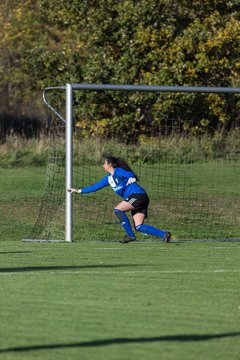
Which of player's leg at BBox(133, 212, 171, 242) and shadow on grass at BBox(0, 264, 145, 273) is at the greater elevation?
shadow on grass at BBox(0, 264, 145, 273)

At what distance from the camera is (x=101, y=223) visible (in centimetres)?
2331

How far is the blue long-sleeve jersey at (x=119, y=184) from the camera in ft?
62.1

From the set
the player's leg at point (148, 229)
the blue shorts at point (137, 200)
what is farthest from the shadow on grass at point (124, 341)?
the blue shorts at point (137, 200)

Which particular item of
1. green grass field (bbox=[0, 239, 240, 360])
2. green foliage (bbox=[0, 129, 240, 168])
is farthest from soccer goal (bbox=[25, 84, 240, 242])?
green grass field (bbox=[0, 239, 240, 360])

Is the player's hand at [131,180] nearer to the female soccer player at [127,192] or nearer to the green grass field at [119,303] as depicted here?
the female soccer player at [127,192]

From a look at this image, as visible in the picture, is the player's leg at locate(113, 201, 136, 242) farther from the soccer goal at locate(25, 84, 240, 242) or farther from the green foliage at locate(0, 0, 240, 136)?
the green foliage at locate(0, 0, 240, 136)

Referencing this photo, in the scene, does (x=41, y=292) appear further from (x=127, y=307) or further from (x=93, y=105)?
(x=93, y=105)

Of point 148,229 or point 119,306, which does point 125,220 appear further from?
point 119,306

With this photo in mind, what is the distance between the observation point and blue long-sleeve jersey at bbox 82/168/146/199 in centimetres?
1893

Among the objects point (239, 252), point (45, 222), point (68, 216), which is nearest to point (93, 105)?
point (45, 222)

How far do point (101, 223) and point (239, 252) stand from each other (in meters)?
6.57

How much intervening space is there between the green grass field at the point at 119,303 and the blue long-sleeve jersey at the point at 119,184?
5.12ft

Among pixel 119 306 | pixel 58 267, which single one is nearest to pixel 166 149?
pixel 58 267

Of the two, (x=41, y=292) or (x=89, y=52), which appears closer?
(x=41, y=292)
